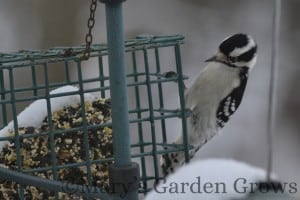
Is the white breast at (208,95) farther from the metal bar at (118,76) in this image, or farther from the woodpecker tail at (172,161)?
the metal bar at (118,76)

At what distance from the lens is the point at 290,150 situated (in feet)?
29.2

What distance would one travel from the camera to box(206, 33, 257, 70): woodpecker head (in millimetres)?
4238

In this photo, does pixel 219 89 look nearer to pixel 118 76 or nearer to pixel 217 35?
pixel 118 76

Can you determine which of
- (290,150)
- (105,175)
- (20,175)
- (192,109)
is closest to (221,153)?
(290,150)

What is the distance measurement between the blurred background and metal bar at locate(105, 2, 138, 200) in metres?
5.36

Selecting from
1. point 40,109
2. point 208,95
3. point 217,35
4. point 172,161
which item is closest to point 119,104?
point 40,109

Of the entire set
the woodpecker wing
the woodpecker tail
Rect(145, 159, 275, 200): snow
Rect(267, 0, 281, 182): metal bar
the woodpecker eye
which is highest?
Rect(267, 0, 281, 182): metal bar

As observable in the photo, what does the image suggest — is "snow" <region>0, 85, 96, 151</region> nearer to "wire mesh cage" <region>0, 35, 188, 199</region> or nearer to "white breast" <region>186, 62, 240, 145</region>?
"wire mesh cage" <region>0, 35, 188, 199</region>

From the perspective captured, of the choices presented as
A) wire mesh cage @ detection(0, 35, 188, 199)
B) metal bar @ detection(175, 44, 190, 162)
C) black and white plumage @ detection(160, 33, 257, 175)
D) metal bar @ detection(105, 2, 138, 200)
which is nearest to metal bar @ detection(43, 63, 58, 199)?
wire mesh cage @ detection(0, 35, 188, 199)

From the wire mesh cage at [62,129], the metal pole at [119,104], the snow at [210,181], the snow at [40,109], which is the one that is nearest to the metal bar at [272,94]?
the snow at [210,181]

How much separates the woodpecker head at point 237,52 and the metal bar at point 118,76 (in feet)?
4.90

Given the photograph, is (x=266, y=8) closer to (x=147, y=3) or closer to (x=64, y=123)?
(x=147, y=3)

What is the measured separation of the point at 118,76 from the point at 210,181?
614 millimetres

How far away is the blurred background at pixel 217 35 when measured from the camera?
27.2 feet
